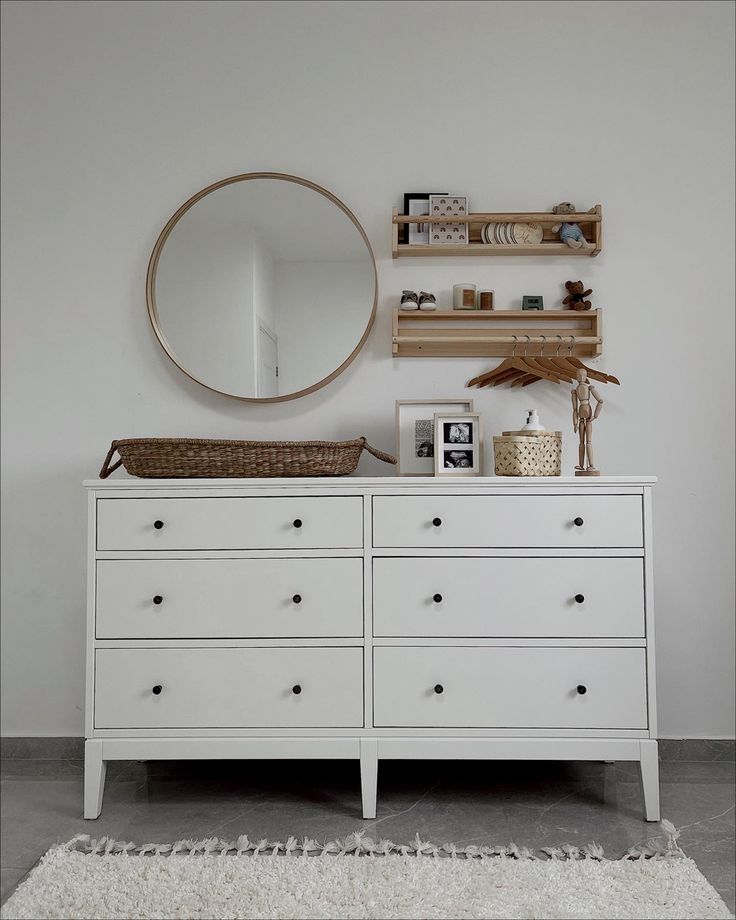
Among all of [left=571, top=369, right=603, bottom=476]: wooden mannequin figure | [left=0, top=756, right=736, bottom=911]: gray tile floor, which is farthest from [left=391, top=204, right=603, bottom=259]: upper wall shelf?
[left=0, top=756, right=736, bottom=911]: gray tile floor

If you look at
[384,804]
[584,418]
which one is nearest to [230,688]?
[384,804]

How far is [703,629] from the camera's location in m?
2.47

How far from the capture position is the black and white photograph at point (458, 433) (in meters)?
2.24

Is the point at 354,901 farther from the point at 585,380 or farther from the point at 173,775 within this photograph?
the point at 585,380

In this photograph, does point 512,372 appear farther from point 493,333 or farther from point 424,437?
point 424,437

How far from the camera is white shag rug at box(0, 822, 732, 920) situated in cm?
157

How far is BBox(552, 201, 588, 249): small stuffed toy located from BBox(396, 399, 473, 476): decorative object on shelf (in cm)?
62

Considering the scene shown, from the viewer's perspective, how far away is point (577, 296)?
245cm

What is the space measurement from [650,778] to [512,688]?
429 mm

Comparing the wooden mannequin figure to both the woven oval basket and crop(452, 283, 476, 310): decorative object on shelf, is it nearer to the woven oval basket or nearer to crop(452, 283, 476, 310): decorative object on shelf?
crop(452, 283, 476, 310): decorative object on shelf

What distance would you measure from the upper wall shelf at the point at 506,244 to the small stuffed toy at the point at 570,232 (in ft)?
0.06

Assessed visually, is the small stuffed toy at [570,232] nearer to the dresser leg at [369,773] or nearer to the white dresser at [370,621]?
the white dresser at [370,621]

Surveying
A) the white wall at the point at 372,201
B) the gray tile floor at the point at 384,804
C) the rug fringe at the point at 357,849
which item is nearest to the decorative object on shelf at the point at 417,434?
the white wall at the point at 372,201

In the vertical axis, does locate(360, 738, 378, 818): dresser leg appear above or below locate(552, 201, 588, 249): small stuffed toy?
below
